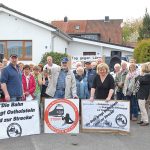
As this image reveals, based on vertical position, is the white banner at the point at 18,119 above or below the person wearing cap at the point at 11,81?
below

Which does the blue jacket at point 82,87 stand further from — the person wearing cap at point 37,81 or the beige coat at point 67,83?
the person wearing cap at point 37,81

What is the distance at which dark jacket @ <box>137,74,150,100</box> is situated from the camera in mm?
10602

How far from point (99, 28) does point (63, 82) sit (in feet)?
182

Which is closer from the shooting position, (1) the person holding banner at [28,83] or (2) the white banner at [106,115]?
(2) the white banner at [106,115]

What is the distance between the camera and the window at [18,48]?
25703 millimetres

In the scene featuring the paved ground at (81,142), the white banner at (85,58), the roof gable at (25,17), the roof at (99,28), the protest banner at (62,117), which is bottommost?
the paved ground at (81,142)

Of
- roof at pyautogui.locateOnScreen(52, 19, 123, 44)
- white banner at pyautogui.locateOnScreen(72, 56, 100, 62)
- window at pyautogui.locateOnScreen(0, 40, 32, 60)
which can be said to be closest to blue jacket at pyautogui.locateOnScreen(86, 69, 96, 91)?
white banner at pyautogui.locateOnScreen(72, 56, 100, 62)

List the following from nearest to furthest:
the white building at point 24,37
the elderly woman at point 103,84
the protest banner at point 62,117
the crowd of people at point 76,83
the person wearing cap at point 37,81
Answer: the crowd of people at point 76,83 → the protest banner at point 62,117 → the elderly woman at point 103,84 → the person wearing cap at point 37,81 → the white building at point 24,37

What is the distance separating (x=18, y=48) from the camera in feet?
84.5

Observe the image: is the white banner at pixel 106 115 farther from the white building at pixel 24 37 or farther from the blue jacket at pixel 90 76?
the white building at pixel 24 37

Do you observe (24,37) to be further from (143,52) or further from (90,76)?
(90,76)

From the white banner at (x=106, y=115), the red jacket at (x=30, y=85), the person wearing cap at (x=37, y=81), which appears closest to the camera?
the white banner at (x=106, y=115)

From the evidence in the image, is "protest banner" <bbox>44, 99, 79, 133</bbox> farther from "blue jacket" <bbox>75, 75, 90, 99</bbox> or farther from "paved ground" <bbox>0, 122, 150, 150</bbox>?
"blue jacket" <bbox>75, 75, 90, 99</bbox>

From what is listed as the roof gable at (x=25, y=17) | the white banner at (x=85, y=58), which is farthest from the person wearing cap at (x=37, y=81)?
the roof gable at (x=25, y=17)
